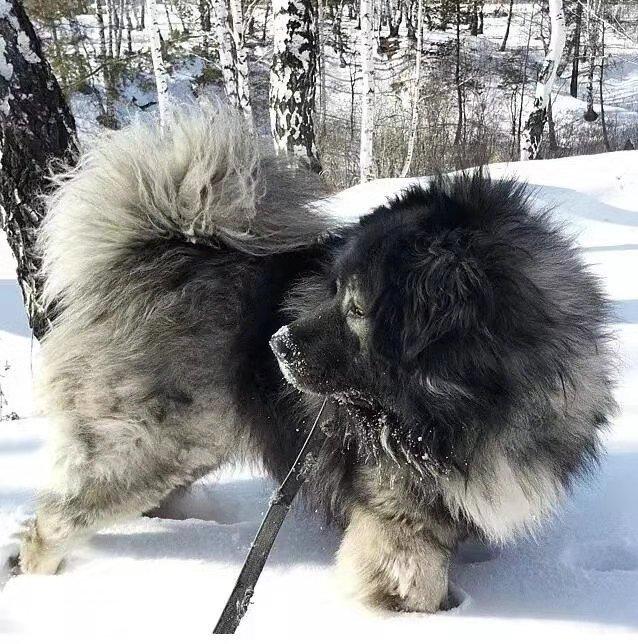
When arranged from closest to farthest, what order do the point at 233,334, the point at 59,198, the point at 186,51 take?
the point at 233,334, the point at 59,198, the point at 186,51

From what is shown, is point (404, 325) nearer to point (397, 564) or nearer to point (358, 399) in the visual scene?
point (358, 399)

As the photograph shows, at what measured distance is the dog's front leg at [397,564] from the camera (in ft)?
6.55

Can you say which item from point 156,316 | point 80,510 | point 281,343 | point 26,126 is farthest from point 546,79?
point 80,510

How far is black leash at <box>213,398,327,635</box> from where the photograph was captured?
170 centimetres

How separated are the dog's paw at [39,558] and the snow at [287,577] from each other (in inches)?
2.4

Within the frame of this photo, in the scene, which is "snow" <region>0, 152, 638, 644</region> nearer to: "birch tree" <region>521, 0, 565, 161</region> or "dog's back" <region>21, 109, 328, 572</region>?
"dog's back" <region>21, 109, 328, 572</region>

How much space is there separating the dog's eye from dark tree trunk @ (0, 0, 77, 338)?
207 cm

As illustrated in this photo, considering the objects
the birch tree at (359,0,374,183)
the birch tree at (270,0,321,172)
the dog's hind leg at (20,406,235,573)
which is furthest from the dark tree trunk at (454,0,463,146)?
the dog's hind leg at (20,406,235,573)

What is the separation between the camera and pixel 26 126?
10.5 feet

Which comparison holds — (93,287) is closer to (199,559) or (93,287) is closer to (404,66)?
(199,559)

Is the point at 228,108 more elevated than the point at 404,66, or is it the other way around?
the point at 228,108

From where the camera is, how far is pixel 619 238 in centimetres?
653

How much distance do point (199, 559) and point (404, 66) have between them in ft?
78.8

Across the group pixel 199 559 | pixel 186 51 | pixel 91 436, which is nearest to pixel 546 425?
pixel 199 559
